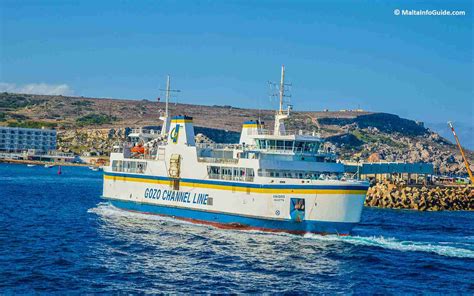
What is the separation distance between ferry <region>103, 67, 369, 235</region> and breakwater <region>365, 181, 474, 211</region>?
3023cm

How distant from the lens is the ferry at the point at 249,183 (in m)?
42.8

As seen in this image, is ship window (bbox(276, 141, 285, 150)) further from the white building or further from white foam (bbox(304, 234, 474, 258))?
the white building

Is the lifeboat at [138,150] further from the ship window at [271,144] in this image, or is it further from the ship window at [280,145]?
the ship window at [280,145]

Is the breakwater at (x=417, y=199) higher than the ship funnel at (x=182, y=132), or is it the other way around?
the ship funnel at (x=182, y=132)

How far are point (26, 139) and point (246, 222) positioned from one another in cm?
15171

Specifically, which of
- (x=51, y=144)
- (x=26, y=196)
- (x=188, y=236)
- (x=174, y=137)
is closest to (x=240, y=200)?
(x=188, y=236)

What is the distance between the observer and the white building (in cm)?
18400

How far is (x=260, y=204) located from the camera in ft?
147

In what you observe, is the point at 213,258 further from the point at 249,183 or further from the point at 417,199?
the point at 417,199

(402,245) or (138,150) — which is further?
(138,150)

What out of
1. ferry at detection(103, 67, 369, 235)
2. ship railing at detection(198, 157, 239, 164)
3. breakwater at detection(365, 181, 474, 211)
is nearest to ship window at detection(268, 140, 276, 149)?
ferry at detection(103, 67, 369, 235)

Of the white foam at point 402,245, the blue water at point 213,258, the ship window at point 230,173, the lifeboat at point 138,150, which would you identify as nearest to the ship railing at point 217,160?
the ship window at point 230,173

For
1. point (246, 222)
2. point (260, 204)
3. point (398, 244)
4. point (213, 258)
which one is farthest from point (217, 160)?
point (398, 244)

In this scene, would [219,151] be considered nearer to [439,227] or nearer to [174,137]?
[174,137]
